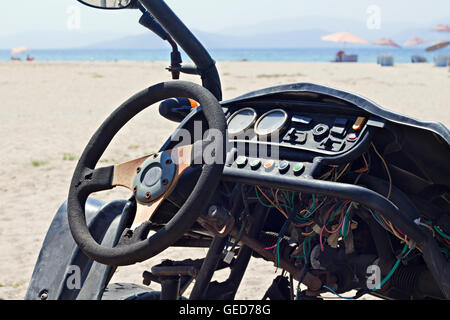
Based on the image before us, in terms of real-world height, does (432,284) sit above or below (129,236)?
below

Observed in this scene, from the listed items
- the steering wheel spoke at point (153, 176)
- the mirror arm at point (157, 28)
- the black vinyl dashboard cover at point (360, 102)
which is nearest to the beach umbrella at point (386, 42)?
the mirror arm at point (157, 28)

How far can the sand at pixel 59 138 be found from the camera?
507 cm

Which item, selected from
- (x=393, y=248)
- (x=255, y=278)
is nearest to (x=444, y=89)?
(x=255, y=278)

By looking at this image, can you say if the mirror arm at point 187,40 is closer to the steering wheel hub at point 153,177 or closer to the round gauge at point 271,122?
the round gauge at point 271,122

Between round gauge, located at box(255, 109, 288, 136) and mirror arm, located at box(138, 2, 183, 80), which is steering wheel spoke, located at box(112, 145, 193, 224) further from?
mirror arm, located at box(138, 2, 183, 80)

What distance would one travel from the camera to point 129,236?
2.19 metres

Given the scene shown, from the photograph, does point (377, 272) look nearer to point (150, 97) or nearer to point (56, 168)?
point (150, 97)

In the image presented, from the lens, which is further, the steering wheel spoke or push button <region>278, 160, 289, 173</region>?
push button <region>278, 160, 289, 173</region>

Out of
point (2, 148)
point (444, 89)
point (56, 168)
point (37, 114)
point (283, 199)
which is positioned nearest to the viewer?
point (283, 199)

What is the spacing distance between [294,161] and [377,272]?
69cm

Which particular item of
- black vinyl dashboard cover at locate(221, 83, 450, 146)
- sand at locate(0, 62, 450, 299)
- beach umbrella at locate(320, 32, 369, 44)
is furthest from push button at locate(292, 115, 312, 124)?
beach umbrella at locate(320, 32, 369, 44)

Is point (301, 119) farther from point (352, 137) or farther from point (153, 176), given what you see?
point (153, 176)

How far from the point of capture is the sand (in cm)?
507
